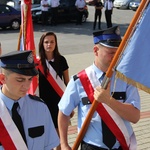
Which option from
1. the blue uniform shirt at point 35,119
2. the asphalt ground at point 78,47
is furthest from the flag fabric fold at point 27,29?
the blue uniform shirt at point 35,119

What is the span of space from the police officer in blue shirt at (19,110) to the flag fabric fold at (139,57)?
768 mm

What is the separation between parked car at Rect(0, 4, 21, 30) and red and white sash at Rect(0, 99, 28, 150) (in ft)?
59.2

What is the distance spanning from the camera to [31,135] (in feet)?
9.52

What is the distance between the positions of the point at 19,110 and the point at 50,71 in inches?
102

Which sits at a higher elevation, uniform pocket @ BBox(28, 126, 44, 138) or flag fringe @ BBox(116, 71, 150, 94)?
flag fringe @ BBox(116, 71, 150, 94)

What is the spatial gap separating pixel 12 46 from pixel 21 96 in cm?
1367

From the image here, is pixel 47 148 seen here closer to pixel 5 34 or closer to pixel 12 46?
pixel 12 46

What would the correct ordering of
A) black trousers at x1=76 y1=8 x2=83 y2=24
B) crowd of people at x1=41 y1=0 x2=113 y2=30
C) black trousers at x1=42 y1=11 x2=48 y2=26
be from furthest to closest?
black trousers at x1=76 y1=8 x2=83 y2=24, black trousers at x1=42 y1=11 x2=48 y2=26, crowd of people at x1=41 y1=0 x2=113 y2=30

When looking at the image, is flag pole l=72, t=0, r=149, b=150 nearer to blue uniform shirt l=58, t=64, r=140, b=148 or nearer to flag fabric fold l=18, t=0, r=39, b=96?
blue uniform shirt l=58, t=64, r=140, b=148

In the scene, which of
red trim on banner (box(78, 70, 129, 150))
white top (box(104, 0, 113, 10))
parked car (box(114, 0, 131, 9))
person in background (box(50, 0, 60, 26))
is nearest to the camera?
red trim on banner (box(78, 70, 129, 150))

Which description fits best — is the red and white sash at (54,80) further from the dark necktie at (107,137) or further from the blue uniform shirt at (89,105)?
the dark necktie at (107,137)

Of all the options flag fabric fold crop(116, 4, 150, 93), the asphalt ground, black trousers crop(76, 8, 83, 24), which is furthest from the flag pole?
black trousers crop(76, 8, 83, 24)

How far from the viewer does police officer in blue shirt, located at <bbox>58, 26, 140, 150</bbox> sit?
3350 mm

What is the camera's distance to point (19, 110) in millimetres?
2900
